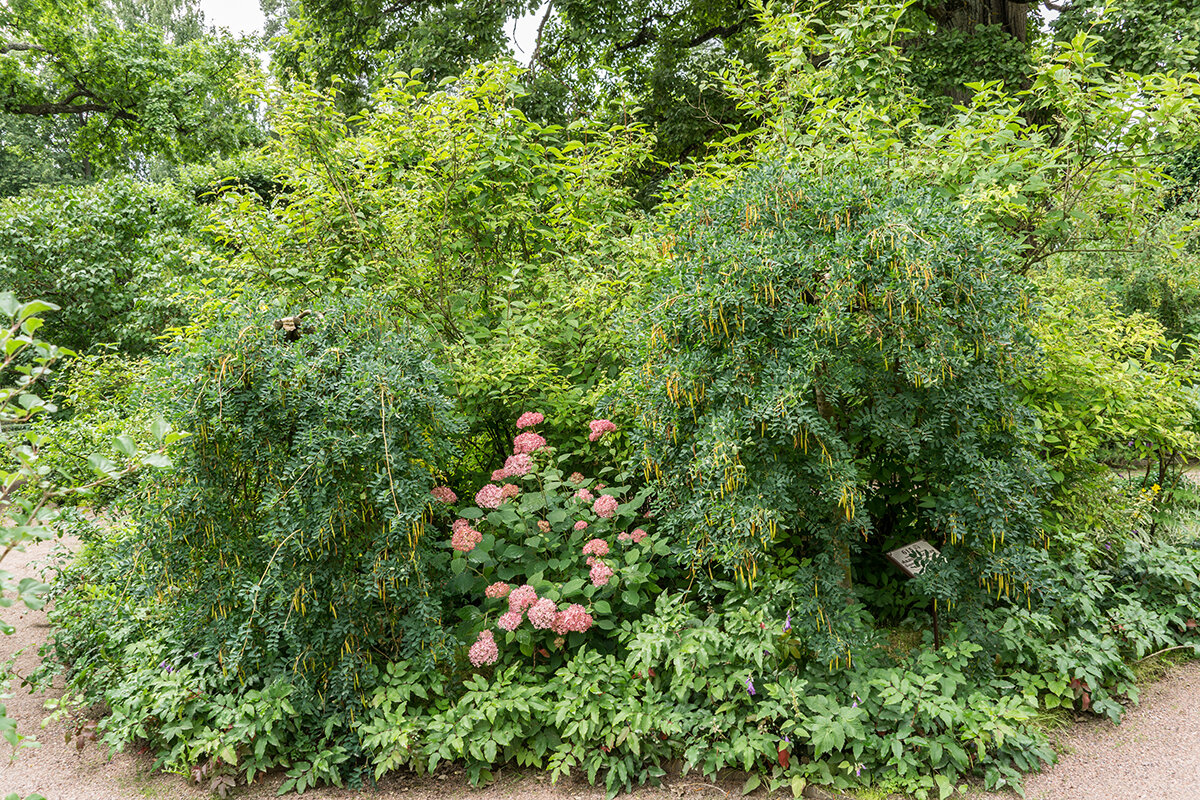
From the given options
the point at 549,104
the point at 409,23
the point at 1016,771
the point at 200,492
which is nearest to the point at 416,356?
the point at 200,492

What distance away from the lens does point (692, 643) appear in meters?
2.82

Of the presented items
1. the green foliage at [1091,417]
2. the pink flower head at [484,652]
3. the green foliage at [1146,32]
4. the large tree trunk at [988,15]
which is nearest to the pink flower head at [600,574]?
the pink flower head at [484,652]

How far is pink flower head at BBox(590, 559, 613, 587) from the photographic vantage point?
2984mm

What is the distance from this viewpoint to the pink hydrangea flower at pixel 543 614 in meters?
2.89

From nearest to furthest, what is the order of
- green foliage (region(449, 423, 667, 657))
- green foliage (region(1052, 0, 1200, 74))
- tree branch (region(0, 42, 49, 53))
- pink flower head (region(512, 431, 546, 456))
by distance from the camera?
green foliage (region(449, 423, 667, 657))
pink flower head (region(512, 431, 546, 456))
green foliage (region(1052, 0, 1200, 74))
tree branch (region(0, 42, 49, 53))

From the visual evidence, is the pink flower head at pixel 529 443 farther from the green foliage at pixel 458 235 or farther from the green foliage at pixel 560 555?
the green foliage at pixel 458 235

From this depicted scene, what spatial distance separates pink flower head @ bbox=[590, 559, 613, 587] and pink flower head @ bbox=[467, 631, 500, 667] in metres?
0.48

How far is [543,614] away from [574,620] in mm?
128

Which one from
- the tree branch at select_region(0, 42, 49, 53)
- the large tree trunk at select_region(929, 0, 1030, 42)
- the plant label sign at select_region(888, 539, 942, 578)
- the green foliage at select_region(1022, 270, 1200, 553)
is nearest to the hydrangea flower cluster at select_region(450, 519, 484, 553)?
the plant label sign at select_region(888, 539, 942, 578)

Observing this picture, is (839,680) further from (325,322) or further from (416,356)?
(325,322)

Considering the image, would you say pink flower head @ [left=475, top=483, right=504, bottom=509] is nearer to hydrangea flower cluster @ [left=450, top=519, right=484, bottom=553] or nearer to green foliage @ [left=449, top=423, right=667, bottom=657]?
green foliage @ [left=449, top=423, right=667, bottom=657]

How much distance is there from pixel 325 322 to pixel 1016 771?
3.28 m

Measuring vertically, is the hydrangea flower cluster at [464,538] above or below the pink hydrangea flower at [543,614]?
above

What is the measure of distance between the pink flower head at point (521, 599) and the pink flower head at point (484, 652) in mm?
146
